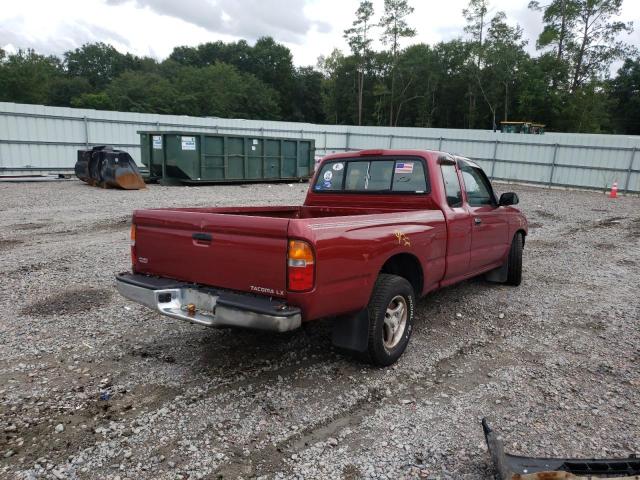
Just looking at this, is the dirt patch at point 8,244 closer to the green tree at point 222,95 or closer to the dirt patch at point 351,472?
the dirt patch at point 351,472

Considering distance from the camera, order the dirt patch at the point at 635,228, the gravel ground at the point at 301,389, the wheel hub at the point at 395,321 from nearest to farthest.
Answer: the gravel ground at the point at 301,389 < the wheel hub at the point at 395,321 < the dirt patch at the point at 635,228

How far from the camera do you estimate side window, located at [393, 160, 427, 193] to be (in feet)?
15.3

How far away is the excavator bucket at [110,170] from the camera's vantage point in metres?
15.7

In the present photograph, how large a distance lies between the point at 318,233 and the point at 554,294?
4.46m

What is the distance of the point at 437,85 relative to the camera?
49750 mm

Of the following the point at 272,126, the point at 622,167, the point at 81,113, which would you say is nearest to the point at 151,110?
the point at 272,126

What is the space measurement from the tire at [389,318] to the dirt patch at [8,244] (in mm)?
6808

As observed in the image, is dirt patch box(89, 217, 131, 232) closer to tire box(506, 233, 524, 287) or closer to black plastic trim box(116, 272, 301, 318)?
black plastic trim box(116, 272, 301, 318)

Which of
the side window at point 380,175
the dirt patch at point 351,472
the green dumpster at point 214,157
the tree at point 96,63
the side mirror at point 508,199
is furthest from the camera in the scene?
the tree at point 96,63

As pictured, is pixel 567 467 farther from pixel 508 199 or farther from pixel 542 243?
pixel 542 243

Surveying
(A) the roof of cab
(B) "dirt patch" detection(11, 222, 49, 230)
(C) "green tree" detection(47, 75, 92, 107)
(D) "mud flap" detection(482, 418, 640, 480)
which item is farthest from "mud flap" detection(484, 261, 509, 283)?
(C) "green tree" detection(47, 75, 92, 107)

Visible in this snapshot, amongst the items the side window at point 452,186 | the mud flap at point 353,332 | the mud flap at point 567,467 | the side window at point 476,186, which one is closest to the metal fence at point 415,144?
the side window at point 476,186

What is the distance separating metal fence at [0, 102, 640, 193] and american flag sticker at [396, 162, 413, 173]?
61.3 feet

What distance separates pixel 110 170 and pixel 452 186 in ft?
45.4
